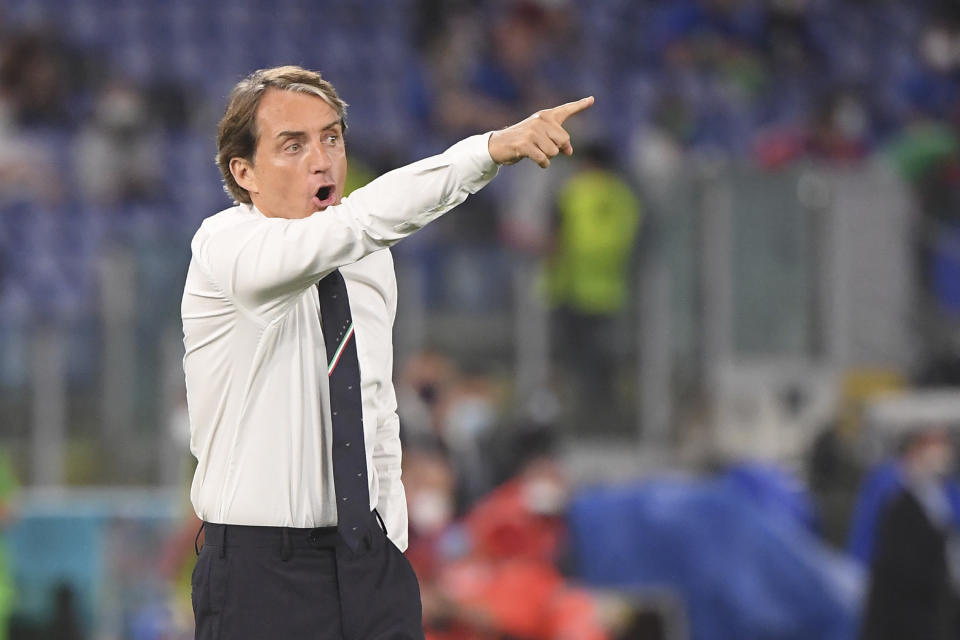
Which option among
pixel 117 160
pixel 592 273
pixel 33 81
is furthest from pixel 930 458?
pixel 33 81

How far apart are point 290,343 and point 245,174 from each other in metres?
0.32

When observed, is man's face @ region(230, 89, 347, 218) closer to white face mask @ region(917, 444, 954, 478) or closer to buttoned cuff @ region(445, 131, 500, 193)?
buttoned cuff @ region(445, 131, 500, 193)

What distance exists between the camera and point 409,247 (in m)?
9.97

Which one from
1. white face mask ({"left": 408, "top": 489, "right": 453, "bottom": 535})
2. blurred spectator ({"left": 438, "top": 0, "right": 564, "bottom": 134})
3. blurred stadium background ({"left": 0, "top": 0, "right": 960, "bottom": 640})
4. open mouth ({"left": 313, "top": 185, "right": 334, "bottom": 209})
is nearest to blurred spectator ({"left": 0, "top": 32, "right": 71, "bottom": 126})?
blurred stadium background ({"left": 0, "top": 0, "right": 960, "bottom": 640})

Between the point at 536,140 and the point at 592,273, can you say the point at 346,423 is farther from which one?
the point at 592,273

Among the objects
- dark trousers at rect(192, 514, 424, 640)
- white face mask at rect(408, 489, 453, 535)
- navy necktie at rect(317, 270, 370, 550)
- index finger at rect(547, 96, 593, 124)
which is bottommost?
white face mask at rect(408, 489, 453, 535)

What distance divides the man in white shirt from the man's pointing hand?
0.99 feet

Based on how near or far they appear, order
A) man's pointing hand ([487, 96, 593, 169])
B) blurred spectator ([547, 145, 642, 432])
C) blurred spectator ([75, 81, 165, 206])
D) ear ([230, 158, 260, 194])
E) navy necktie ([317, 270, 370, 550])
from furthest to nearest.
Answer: blurred spectator ([75, 81, 165, 206])
blurred spectator ([547, 145, 642, 432])
ear ([230, 158, 260, 194])
navy necktie ([317, 270, 370, 550])
man's pointing hand ([487, 96, 593, 169])

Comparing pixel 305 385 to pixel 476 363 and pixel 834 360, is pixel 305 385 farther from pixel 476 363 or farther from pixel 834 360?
pixel 834 360

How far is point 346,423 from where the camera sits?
2846 millimetres

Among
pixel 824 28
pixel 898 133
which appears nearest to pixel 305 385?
pixel 898 133

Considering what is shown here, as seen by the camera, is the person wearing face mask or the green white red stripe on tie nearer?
the green white red stripe on tie

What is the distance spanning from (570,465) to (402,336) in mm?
1294

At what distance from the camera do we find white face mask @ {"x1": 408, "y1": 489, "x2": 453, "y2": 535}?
7312 millimetres
